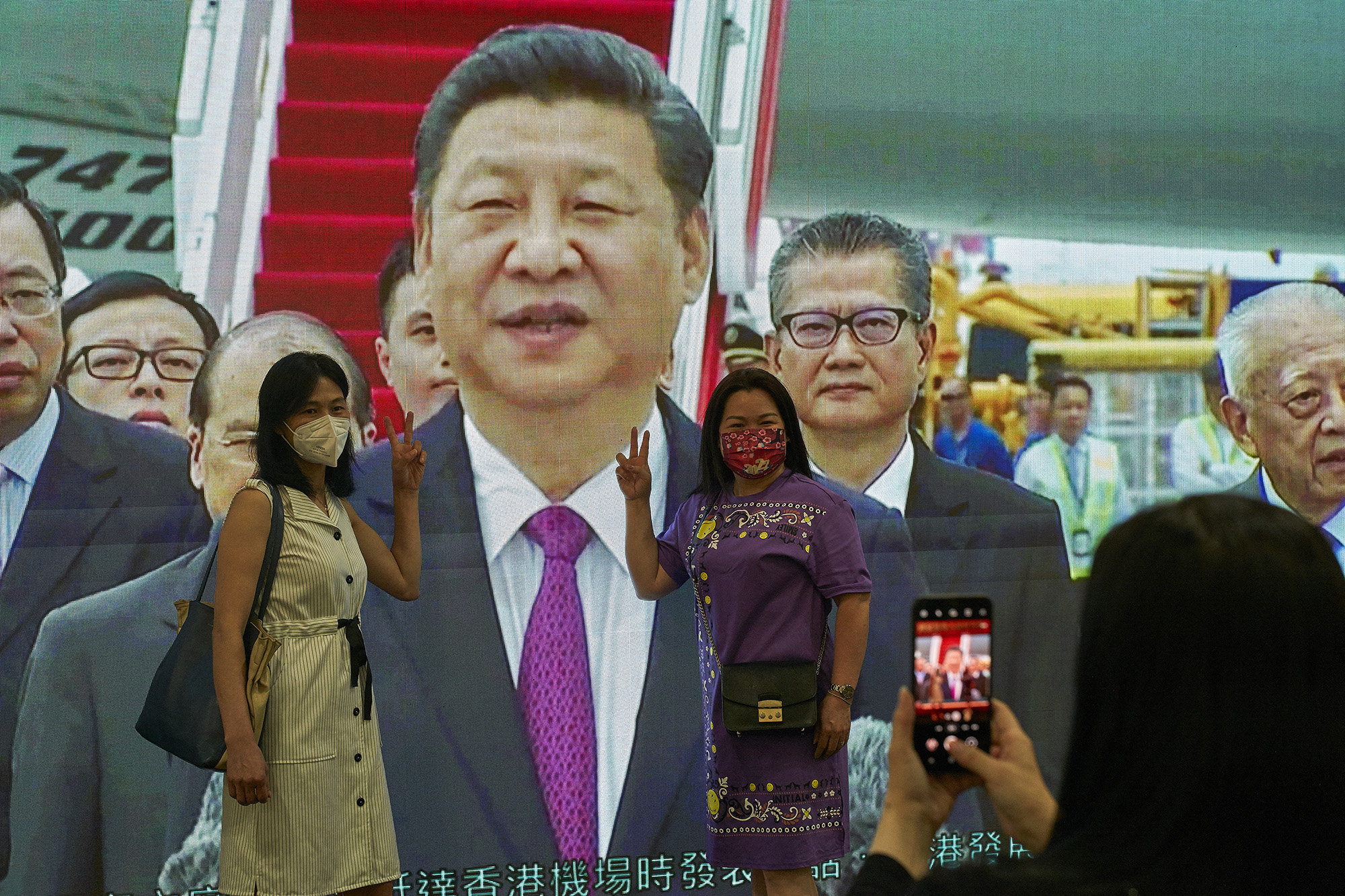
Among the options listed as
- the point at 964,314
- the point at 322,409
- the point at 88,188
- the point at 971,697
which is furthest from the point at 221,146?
the point at 971,697

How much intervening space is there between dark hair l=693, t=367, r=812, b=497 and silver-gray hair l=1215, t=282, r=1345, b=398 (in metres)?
1.54

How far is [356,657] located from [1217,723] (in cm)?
163

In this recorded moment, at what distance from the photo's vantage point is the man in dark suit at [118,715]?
2.80 m

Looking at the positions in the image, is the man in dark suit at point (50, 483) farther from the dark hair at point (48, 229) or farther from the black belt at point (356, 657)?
the black belt at point (356, 657)

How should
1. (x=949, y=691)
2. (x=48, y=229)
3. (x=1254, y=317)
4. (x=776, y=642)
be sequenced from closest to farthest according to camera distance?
(x=949, y=691) < (x=776, y=642) < (x=48, y=229) < (x=1254, y=317)

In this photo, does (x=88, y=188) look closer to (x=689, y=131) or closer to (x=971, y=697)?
(x=689, y=131)

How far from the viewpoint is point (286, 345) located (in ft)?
9.55

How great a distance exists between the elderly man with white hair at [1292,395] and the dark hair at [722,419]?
5.07ft

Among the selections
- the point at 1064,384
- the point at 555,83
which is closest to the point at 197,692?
the point at 555,83

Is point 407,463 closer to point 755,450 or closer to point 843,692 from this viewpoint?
point 755,450

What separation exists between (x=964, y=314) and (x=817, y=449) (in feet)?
1.75

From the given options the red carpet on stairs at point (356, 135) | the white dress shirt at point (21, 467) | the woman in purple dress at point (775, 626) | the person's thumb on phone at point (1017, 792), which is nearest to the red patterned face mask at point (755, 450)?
the woman in purple dress at point (775, 626)

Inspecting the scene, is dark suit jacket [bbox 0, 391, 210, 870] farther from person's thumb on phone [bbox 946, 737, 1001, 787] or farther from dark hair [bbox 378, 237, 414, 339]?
person's thumb on phone [bbox 946, 737, 1001, 787]

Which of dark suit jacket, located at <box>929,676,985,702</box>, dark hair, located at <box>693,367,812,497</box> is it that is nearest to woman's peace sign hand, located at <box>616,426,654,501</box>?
dark hair, located at <box>693,367,812,497</box>
